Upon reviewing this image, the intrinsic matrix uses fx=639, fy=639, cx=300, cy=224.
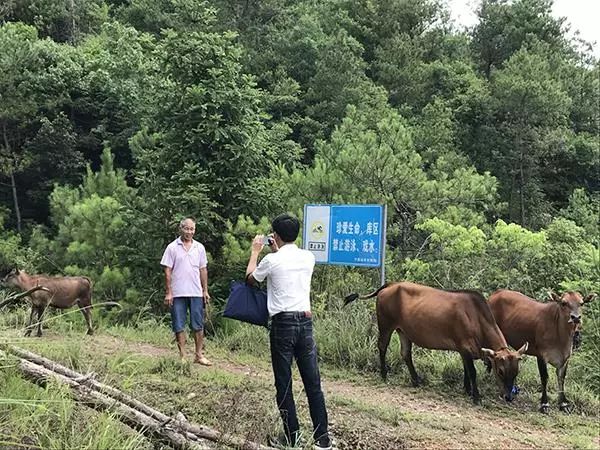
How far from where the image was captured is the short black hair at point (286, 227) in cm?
432

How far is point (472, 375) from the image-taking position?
21.1 ft

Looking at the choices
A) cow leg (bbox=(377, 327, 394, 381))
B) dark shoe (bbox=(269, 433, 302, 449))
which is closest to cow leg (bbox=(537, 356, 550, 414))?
cow leg (bbox=(377, 327, 394, 381))

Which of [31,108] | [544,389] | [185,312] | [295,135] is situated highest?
[31,108]

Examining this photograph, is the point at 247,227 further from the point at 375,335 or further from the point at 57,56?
the point at 57,56

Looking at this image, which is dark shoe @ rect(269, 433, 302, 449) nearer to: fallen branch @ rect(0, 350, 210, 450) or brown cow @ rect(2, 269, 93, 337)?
fallen branch @ rect(0, 350, 210, 450)

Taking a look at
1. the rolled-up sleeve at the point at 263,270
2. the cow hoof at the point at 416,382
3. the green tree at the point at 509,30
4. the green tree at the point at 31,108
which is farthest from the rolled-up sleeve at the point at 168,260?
the green tree at the point at 509,30

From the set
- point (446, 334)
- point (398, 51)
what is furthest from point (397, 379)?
point (398, 51)

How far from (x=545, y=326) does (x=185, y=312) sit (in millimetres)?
3803

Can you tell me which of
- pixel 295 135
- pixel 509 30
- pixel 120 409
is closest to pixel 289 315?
pixel 120 409

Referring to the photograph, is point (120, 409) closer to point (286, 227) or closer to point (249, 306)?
point (249, 306)

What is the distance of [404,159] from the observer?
11727 mm

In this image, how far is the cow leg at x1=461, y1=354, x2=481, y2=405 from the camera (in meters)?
6.36

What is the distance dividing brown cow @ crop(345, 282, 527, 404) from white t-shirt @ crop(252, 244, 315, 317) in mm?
2766

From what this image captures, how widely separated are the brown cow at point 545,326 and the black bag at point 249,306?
3256mm
